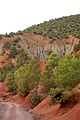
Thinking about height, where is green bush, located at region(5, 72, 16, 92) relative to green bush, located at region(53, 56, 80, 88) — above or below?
below

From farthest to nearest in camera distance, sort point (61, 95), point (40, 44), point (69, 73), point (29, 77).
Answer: point (40, 44), point (29, 77), point (69, 73), point (61, 95)

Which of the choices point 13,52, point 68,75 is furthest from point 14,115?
point 13,52

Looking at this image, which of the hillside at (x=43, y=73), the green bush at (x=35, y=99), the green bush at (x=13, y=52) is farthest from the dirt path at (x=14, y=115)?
the green bush at (x=13, y=52)

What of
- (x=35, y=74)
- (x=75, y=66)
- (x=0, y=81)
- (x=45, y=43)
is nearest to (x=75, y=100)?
(x=75, y=66)

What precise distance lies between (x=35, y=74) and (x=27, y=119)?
4474 centimetres

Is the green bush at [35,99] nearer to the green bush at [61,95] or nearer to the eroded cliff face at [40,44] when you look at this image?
the green bush at [61,95]

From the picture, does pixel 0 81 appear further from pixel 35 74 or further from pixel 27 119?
pixel 27 119

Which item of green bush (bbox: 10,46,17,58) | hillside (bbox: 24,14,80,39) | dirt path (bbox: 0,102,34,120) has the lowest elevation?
dirt path (bbox: 0,102,34,120)

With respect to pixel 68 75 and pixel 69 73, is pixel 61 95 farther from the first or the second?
pixel 69 73

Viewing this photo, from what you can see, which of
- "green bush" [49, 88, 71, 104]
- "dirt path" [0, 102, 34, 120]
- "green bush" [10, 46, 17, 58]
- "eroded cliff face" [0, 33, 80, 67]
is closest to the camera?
"dirt path" [0, 102, 34, 120]

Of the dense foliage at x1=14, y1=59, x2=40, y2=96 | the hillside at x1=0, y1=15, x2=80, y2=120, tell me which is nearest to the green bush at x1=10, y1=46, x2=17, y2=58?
the hillside at x1=0, y1=15, x2=80, y2=120

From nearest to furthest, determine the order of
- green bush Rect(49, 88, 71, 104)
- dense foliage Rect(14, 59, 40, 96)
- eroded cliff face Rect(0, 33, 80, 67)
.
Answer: green bush Rect(49, 88, 71, 104) → dense foliage Rect(14, 59, 40, 96) → eroded cliff face Rect(0, 33, 80, 67)

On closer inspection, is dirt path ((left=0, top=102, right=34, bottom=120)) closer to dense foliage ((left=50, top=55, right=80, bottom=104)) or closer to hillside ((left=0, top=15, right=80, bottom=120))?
hillside ((left=0, top=15, right=80, bottom=120))

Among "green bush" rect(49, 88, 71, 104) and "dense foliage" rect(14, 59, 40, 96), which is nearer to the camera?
"green bush" rect(49, 88, 71, 104)
